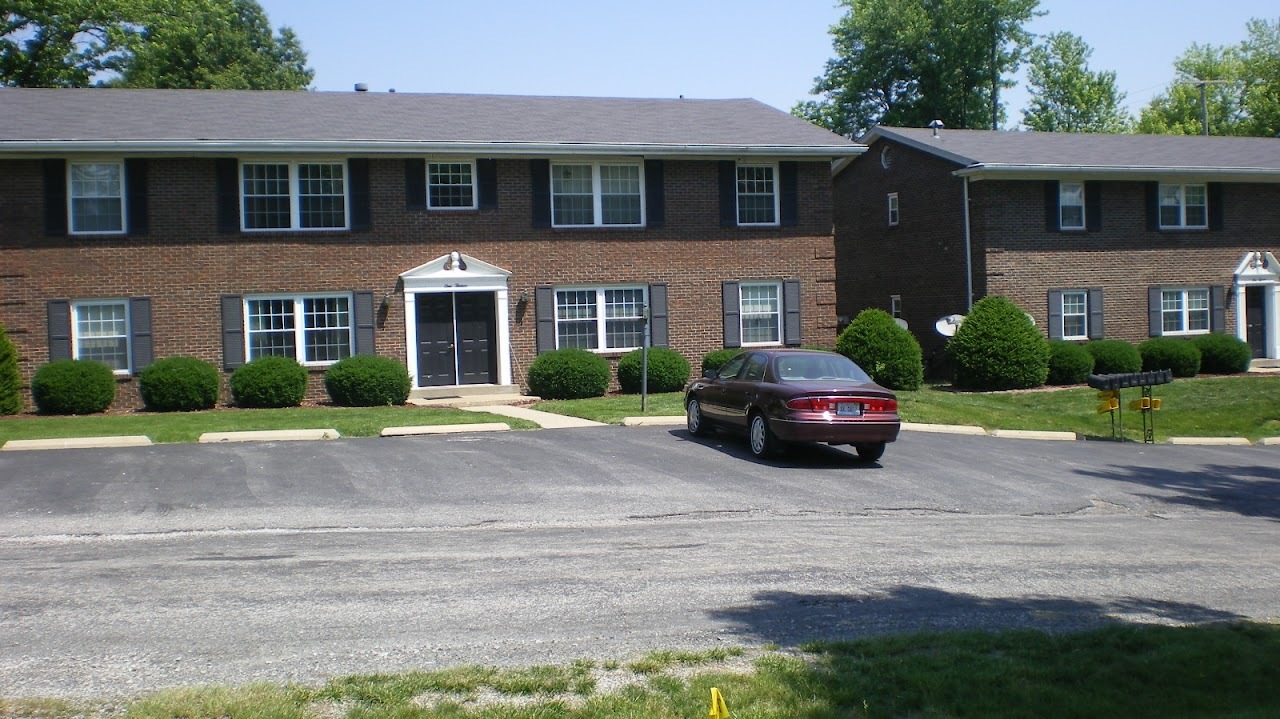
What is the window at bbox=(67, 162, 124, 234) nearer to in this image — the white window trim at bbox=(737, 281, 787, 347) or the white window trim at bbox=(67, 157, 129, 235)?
the white window trim at bbox=(67, 157, 129, 235)

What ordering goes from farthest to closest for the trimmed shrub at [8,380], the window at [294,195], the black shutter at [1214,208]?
the black shutter at [1214,208], the window at [294,195], the trimmed shrub at [8,380]

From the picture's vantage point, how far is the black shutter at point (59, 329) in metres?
22.6

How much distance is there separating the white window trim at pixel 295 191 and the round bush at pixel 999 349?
14663mm

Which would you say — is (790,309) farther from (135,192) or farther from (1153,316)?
(135,192)

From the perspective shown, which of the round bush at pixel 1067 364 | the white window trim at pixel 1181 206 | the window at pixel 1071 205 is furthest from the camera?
the white window trim at pixel 1181 206

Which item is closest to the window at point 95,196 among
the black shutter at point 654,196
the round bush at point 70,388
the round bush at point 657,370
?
the round bush at point 70,388

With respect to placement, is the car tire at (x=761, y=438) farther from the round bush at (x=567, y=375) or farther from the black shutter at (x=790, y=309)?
the black shutter at (x=790, y=309)

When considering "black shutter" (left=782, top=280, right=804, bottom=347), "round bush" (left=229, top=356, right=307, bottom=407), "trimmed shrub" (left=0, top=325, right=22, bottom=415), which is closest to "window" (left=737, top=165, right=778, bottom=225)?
"black shutter" (left=782, top=280, right=804, bottom=347)

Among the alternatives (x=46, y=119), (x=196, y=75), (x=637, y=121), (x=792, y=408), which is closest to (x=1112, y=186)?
(x=637, y=121)

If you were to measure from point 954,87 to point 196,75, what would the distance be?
36522mm

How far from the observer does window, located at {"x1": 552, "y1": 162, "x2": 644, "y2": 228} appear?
83.9ft

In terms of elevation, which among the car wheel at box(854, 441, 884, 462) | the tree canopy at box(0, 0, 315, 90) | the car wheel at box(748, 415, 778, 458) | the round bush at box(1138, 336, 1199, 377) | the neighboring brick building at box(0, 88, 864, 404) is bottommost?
the car wheel at box(854, 441, 884, 462)

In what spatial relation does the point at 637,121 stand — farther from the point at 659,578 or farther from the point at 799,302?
the point at 659,578

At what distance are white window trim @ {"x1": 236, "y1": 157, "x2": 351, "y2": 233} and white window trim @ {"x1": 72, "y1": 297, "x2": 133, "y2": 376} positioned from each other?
2.82m
